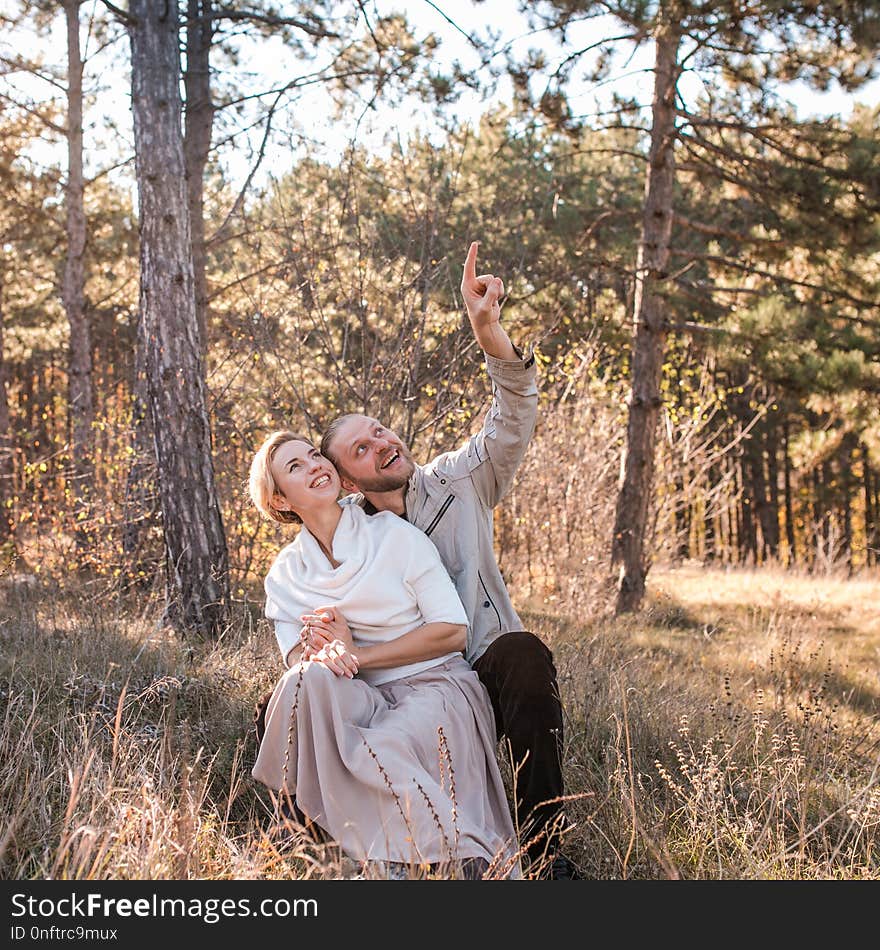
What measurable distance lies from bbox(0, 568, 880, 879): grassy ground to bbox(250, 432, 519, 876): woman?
173mm

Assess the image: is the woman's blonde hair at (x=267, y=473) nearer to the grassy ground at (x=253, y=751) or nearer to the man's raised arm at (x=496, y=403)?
the man's raised arm at (x=496, y=403)

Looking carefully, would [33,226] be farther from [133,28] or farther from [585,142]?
[585,142]

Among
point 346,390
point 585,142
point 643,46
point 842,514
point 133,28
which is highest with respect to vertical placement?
point 585,142

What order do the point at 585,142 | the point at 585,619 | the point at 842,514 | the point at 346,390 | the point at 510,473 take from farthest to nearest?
the point at 842,514, the point at 585,142, the point at 585,619, the point at 346,390, the point at 510,473

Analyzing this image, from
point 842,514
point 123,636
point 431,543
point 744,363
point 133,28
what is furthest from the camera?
point 842,514

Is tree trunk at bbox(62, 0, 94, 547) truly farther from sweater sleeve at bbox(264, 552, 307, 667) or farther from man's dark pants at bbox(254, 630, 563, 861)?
man's dark pants at bbox(254, 630, 563, 861)

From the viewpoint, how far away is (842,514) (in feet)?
70.6

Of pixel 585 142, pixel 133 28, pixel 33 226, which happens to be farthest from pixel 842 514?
pixel 133 28

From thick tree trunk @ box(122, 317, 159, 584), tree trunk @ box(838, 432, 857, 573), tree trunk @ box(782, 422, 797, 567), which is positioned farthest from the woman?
tree trunk @ box(782, 422, 797, 567)

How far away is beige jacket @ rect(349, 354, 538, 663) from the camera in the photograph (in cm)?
326

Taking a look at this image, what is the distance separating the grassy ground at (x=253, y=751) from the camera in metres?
2.54

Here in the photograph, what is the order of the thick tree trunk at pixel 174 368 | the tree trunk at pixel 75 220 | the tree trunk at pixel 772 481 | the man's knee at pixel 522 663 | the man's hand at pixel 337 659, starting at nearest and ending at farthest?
the man's hand at pixel 337 659 → the man's knee at pixel 522 663 → the thick tree trunk at pixel 174 368 → the tree trunk at pixel 75 220 → the tree trunk at pixel 772 481

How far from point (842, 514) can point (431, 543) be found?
66.7 feet

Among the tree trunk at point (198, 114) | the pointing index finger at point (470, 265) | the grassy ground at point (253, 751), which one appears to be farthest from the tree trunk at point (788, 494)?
the pointing index finger at point (470, 265)
